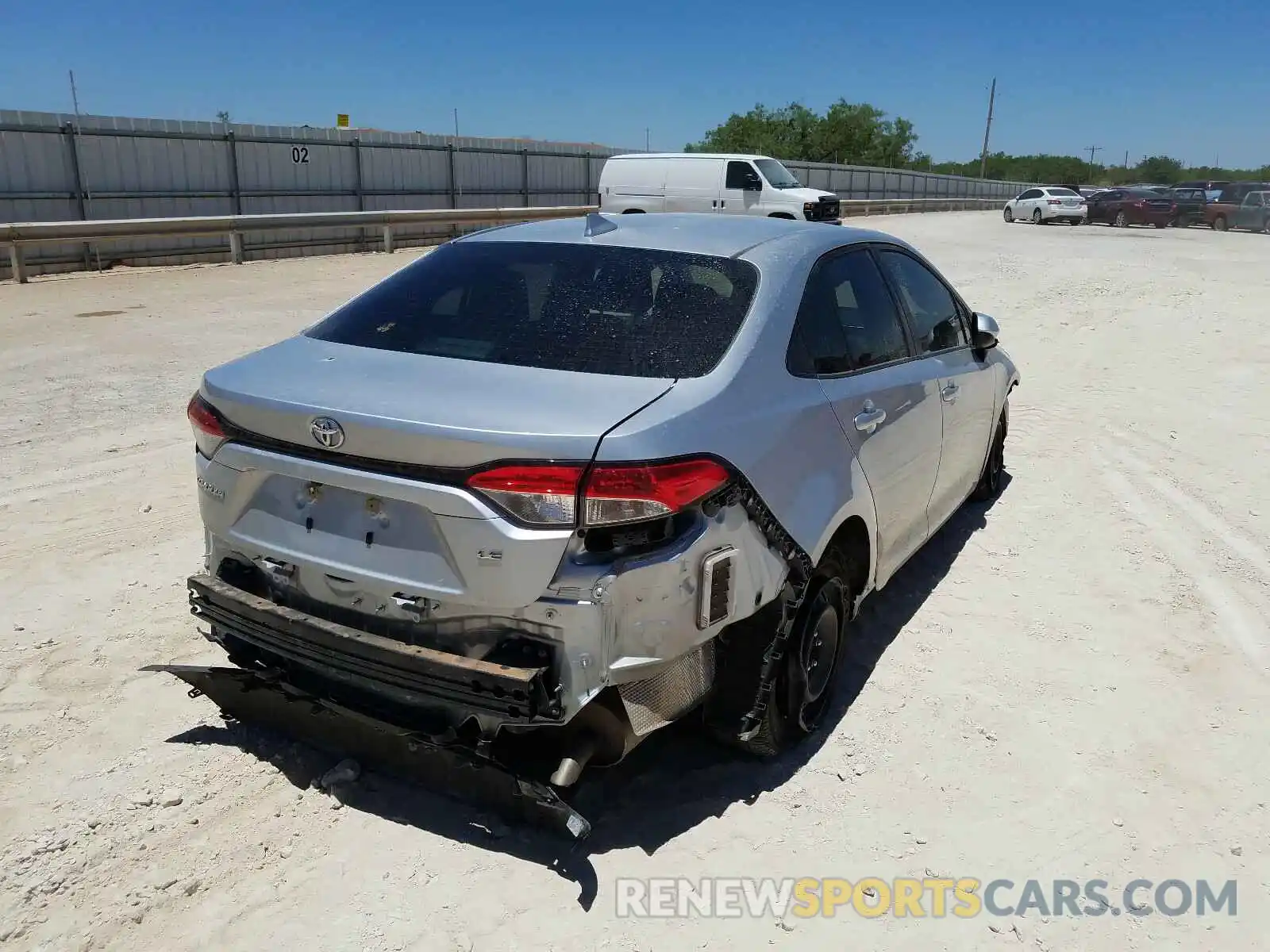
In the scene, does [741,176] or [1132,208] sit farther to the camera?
[1132,208]

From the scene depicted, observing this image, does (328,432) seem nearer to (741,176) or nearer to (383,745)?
(383,745)

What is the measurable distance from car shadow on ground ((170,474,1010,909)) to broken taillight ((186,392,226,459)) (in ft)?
3.48

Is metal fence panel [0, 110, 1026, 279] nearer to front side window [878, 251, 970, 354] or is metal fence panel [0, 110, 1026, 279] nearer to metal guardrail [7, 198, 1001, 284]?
metal guardrail [7, 198, 1001, 284]

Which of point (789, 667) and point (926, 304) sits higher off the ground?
point (926, 304)

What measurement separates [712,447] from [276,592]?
1.41 meters

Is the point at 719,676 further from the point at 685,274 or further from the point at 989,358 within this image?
the point at 989,358

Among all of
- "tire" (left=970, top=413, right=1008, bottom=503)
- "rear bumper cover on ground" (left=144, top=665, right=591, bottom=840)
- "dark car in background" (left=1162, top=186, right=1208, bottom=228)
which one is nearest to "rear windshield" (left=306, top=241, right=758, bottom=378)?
"rear bumper cover on ground" (left=144, top=665, right=591, bottom=840)

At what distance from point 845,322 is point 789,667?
1.35 meters

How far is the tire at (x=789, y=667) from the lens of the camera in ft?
10.2

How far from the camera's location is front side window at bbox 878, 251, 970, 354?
14.9 feet

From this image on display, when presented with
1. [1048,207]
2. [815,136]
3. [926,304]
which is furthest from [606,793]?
[815,136]

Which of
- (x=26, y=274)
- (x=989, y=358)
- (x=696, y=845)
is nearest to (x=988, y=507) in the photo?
(x=989, y=358)

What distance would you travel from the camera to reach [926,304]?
4824mm

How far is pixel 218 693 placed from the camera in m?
3.45
